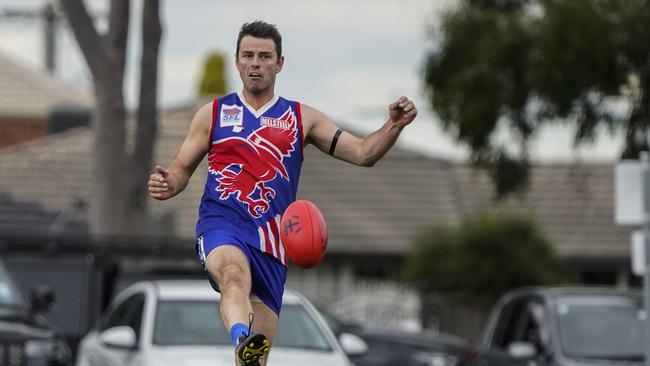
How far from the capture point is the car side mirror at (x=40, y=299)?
1684 cm

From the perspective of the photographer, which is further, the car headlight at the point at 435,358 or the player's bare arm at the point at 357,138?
the car headlight at the point at 435,358

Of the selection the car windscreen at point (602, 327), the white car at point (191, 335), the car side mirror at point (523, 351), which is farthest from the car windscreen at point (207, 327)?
the car windscreen at point (602, 327)

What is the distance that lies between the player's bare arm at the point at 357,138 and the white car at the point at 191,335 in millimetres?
4721

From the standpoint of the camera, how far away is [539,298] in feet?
54.2

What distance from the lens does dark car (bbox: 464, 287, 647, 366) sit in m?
15.6

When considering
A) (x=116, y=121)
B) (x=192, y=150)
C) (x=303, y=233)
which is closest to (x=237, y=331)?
(x=303, y=233)

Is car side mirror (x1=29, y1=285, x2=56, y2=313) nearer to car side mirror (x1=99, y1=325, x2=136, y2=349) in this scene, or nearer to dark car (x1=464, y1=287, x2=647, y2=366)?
car side mirror (x1=99, y1=325, x2=136, y2=349)

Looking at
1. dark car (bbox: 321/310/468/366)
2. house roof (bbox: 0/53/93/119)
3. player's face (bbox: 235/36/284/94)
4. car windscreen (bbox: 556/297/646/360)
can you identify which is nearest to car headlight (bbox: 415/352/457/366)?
dark car (bbox: 321/310/468/366)

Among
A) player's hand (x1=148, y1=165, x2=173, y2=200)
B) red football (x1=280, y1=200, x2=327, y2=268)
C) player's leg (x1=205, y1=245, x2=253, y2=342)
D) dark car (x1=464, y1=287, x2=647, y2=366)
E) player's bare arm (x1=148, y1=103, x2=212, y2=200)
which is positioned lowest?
dark car (x1=464, y1=287, x2=647, y2=366)

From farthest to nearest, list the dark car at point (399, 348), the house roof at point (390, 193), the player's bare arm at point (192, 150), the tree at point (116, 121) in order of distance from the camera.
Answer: the house roof at point (390, 193) < the tree at point (116, 121) < the dark car at point (399, 348) < the player's bare arm at point (192, 150)

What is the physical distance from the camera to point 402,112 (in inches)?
331

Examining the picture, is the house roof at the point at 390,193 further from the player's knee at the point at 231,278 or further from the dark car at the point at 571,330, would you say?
the player's knee at the point at 231,278

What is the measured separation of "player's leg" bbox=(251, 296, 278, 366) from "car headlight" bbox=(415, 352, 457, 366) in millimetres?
11170

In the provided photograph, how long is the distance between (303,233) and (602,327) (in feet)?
27.1
